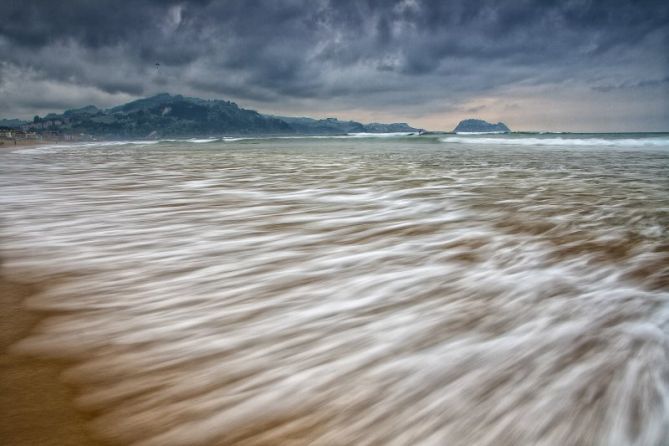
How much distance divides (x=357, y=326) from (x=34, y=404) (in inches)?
40.5

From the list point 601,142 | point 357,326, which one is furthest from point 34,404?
point 601,142

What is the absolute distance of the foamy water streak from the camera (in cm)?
100

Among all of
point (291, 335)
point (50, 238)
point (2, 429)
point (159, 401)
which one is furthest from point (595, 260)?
point (50, 238)

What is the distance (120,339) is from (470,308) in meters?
1.41

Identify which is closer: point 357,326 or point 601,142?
point 357,326

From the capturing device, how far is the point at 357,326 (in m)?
1.52

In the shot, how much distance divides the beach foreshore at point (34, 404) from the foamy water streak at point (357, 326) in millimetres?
49

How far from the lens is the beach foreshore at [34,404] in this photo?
89cm

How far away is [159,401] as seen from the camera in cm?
103

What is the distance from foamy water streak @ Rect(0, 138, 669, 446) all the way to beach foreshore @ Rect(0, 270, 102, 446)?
0.05m

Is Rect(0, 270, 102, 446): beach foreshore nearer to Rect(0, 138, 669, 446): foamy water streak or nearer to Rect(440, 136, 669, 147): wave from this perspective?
Rect(0, 138, 669, 446): foamy water streak

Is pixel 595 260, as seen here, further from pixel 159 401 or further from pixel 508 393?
pixel 159 401

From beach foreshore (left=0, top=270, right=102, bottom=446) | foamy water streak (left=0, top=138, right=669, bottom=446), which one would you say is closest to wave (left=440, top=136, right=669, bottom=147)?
foamy water streak (left=0, top=138, right=669, bottom=446)

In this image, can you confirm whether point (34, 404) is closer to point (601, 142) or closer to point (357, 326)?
point (357, 326)
